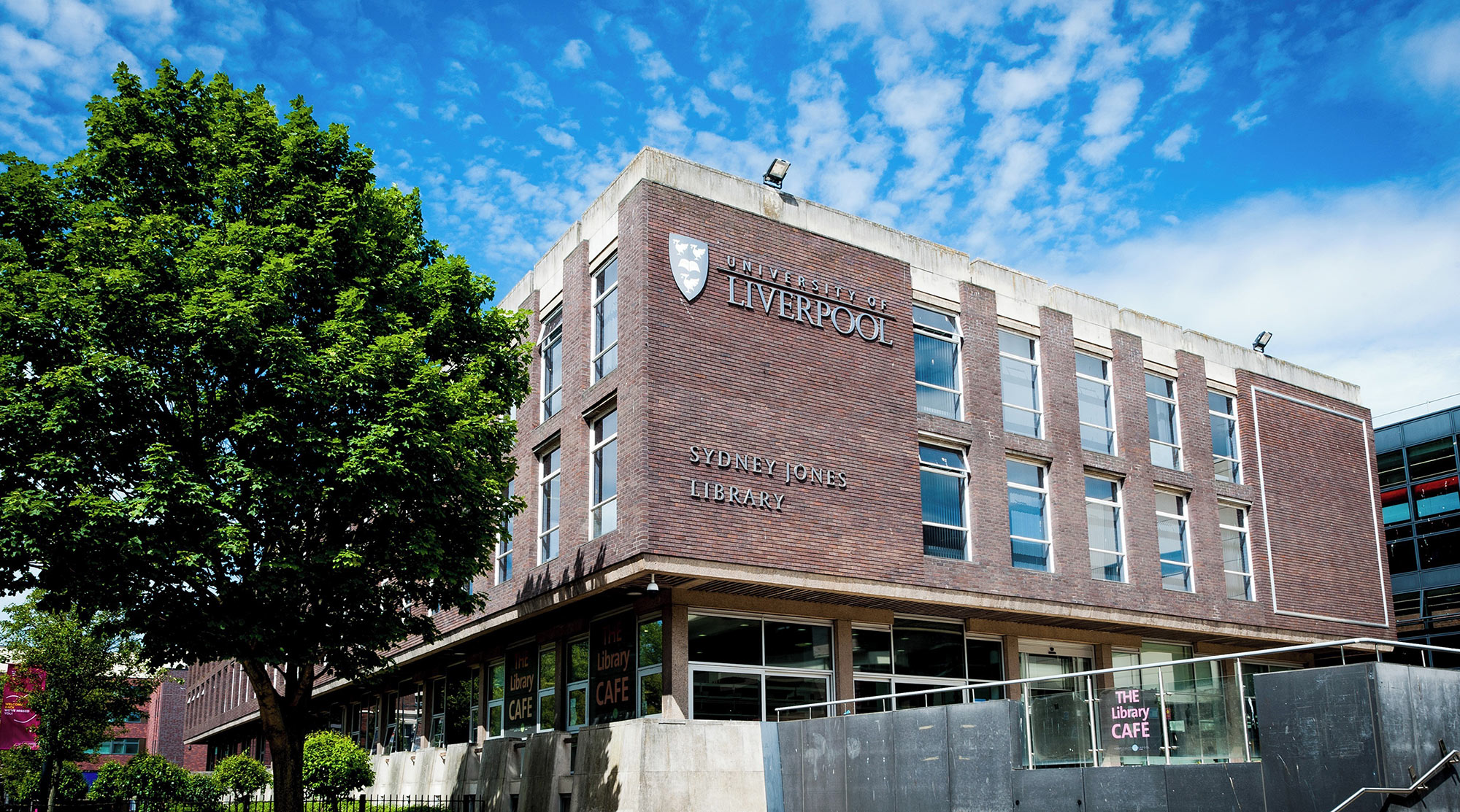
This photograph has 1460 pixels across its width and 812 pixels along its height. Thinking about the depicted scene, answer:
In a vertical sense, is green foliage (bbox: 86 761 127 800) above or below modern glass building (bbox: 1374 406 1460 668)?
below

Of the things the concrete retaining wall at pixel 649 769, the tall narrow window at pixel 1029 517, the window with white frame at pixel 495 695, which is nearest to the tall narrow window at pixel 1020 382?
the tall narrow window at pixel 1029 517

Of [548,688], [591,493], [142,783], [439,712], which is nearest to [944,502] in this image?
[591,493]

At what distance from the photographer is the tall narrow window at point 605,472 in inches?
860

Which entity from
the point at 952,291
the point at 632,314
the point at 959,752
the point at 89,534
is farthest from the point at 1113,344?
the point at 89,534

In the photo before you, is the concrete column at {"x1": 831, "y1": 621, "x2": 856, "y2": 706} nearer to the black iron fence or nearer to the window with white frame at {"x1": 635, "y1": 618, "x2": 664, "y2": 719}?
the window with white frame at {"x1": 635, "y1": 618, "x2": 664, "y2": 719}

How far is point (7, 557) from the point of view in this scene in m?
15.6

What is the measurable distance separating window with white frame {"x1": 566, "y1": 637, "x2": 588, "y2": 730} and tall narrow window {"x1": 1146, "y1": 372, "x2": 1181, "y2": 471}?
1518 centimetres

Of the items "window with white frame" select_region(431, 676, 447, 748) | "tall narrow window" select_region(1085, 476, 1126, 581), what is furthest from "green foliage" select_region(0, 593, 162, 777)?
"tall narrow window" select_region(1085, 476, 1126, 581)

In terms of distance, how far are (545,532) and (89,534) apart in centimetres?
1082

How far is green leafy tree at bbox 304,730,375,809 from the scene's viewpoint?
25078mm

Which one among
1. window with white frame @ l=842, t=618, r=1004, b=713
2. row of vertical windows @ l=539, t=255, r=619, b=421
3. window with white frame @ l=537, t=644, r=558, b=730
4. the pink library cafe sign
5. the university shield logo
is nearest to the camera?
the university shield logo

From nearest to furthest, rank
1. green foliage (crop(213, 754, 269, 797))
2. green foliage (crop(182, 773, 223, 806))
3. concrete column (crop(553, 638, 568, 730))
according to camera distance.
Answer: concrete column (crop(553, 638, 568, 730)), green foliage (crop(182, 773, 223, 806)), green foliage (crop(213, 754, 269, 797))

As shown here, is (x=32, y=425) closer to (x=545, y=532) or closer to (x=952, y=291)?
(x=545, y=532)

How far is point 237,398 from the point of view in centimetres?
1719
